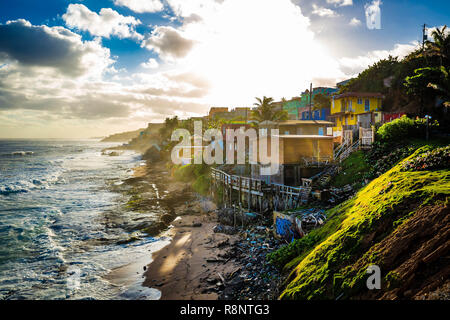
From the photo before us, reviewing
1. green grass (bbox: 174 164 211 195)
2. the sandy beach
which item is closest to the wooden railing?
the sandy beach

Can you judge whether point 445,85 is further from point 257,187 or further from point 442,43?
point 257,187

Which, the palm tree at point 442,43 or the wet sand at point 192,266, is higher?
the palm tree at point 442,43

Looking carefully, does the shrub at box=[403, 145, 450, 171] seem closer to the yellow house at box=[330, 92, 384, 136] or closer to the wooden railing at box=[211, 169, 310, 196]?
the wooden railing at box=[211, 169, 310, 196]

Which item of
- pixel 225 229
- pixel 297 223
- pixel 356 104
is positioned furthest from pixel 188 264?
pixel 356 104

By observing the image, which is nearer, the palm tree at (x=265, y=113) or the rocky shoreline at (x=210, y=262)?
the rocky shoreline at (x=210, y=262)

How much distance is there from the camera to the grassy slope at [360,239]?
811cm

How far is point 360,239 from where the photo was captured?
878cm

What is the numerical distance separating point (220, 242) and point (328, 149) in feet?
48.2

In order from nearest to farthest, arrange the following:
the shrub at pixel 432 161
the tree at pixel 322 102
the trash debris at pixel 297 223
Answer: the shrub at pixel 432 161 → the trash debris at pixel 297 223 → the tree at pixel 322 102

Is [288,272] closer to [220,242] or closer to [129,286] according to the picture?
[220,242]

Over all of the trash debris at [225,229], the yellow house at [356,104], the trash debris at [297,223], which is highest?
the yellow house at [356,104]

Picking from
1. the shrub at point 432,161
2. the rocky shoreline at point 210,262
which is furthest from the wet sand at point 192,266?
the shrub at point 432,161

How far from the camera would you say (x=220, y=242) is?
17391 millimetres
